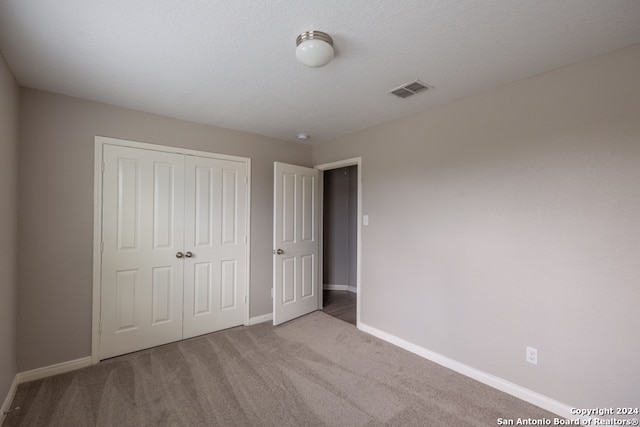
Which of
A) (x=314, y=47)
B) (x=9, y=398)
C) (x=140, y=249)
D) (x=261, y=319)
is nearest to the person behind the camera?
(x=314, y=47)

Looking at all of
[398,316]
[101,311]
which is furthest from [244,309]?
[398,316]

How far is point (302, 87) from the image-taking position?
2135 millimetres

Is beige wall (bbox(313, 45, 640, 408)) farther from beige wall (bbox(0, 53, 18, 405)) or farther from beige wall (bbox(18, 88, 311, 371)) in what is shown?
beige wall (bbox(0, 53, 18, 405))

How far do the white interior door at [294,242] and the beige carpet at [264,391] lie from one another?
0.72 meters

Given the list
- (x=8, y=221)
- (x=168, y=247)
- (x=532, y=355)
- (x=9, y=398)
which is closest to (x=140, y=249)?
(x=168, y=247)

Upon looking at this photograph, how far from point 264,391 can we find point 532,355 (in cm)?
201

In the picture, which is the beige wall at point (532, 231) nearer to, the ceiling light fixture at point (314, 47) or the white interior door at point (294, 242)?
the white interior door at point (294, 242)

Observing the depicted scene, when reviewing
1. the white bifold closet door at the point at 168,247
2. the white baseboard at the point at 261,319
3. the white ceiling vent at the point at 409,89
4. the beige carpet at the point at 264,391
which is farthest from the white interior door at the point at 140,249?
the white ceiling vent at the point at 409,89

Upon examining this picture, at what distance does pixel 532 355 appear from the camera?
75.3 inches

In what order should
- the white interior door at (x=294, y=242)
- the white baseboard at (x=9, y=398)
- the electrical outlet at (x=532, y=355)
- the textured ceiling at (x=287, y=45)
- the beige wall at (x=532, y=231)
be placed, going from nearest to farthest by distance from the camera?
the textured ceiling at (x=287, y=45), the beige wall at (x=532, y=231), the white baseboard at (x=9, y=398), the electrical outlet at (x=532, y=355), the white interior door at (x=294, y=242)

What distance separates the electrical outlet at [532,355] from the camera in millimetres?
1895

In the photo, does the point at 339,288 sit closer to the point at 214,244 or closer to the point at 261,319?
the point at 261,319

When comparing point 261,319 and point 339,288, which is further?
point 339,288

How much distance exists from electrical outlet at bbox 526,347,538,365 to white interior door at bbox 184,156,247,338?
2.82 meters
